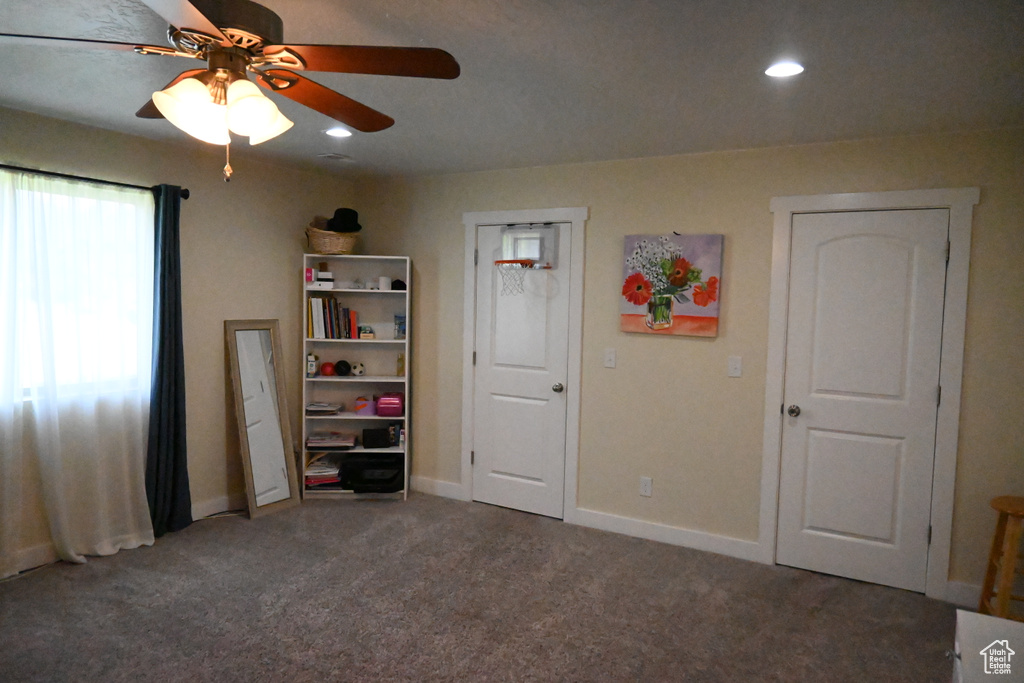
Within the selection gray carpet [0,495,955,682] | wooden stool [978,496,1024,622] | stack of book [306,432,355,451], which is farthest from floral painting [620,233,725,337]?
stack of book [306,432,355,451]

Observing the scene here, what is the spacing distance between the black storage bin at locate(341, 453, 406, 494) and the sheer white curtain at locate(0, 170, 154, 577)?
1284mm

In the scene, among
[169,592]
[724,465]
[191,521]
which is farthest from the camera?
[191,521]

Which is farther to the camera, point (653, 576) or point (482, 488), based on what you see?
point (482, 488)

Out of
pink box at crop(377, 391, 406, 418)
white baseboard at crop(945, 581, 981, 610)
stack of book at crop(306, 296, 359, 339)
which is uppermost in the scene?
stack of book at crop(306, 296, 359, 339)

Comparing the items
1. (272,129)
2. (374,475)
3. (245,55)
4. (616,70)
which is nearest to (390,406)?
(374,475)

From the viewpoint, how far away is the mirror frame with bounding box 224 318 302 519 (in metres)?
4.16

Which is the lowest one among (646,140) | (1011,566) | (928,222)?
(1011,566)

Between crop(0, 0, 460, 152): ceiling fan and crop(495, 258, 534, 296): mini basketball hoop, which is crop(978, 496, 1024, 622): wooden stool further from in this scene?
crop(0, 0, 460, 152): ceiling fan

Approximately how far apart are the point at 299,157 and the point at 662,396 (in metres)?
2.75

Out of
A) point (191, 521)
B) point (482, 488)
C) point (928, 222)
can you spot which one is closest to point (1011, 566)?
point (928, 222)

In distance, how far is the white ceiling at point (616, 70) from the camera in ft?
6.11

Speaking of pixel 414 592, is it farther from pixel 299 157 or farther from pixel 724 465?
pixel 299 157

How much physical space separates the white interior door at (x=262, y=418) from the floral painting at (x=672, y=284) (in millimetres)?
2422

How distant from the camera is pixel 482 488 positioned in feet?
14.9
